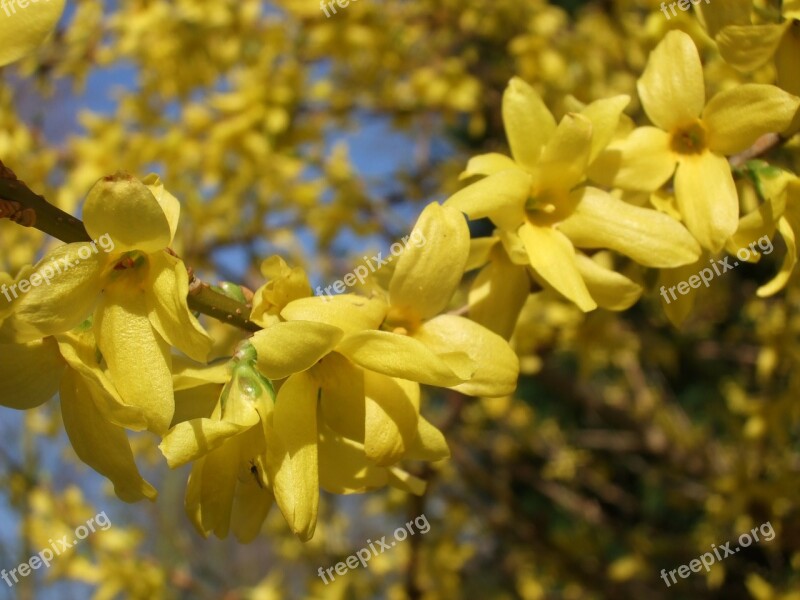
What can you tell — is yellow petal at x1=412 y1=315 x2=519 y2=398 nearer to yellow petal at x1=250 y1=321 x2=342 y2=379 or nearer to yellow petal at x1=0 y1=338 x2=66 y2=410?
yellow petal at x1=250 y1=321 x2=342 y2=379

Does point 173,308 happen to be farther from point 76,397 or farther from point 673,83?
point 673,83

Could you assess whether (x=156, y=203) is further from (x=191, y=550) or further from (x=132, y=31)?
(x=191, y=550)

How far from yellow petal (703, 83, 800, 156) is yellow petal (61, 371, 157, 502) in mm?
805

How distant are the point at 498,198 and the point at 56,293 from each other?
48 centimetres

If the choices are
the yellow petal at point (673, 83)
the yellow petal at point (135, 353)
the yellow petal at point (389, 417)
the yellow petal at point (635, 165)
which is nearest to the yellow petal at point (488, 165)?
the yellow petal at point (635, 165)

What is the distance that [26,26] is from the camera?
606mm

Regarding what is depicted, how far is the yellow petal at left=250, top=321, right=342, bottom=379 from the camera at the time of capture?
63 cm

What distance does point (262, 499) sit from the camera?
0.82m

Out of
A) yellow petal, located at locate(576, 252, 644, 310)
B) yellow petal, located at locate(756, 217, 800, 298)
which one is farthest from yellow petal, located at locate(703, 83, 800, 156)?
yellow petal, located at locate(576, 252, 644, 310)

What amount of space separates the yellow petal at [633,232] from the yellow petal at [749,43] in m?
0.24

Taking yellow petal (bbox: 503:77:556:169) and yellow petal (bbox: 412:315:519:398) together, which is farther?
yellow petal (bbox: 503:77:556:169)

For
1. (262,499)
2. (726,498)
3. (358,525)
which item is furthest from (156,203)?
(358,525)

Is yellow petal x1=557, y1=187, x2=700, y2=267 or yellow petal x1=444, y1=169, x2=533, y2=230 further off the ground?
yellow petal x1=444, y1=169, x2=533, y2=230

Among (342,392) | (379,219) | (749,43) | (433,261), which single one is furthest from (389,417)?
(379,219)
